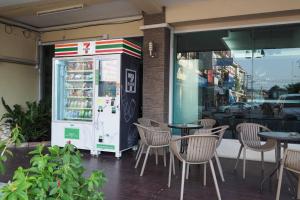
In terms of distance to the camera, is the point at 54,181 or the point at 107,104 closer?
the point at 54,181

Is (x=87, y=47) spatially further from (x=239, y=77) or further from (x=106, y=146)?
(x=239, y=77)

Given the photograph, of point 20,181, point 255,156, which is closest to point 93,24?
point 255,156

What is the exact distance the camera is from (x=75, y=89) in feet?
21.5

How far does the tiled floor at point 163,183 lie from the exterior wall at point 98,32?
339 cm

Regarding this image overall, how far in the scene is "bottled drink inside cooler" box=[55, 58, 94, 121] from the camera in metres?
6.36

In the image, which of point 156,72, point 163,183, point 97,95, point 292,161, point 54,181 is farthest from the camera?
point 156,72

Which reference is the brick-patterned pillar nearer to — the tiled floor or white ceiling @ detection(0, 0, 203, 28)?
white ceiling @ detection(0, 0, 203, 28)

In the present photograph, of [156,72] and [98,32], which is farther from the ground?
[98,32]

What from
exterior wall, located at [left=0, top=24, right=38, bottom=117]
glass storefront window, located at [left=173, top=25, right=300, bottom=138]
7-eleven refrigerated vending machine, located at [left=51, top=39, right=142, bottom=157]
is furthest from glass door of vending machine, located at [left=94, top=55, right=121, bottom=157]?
exterior wall, located at [left=0, top=24, right=38, bottom=117]

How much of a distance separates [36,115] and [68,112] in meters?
1.17

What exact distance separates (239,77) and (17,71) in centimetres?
601

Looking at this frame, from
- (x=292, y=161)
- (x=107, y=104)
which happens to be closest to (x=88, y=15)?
(x=107, y=104)

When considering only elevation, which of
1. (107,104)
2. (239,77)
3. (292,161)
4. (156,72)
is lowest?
(292,161)

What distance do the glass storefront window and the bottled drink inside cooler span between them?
200 cm
